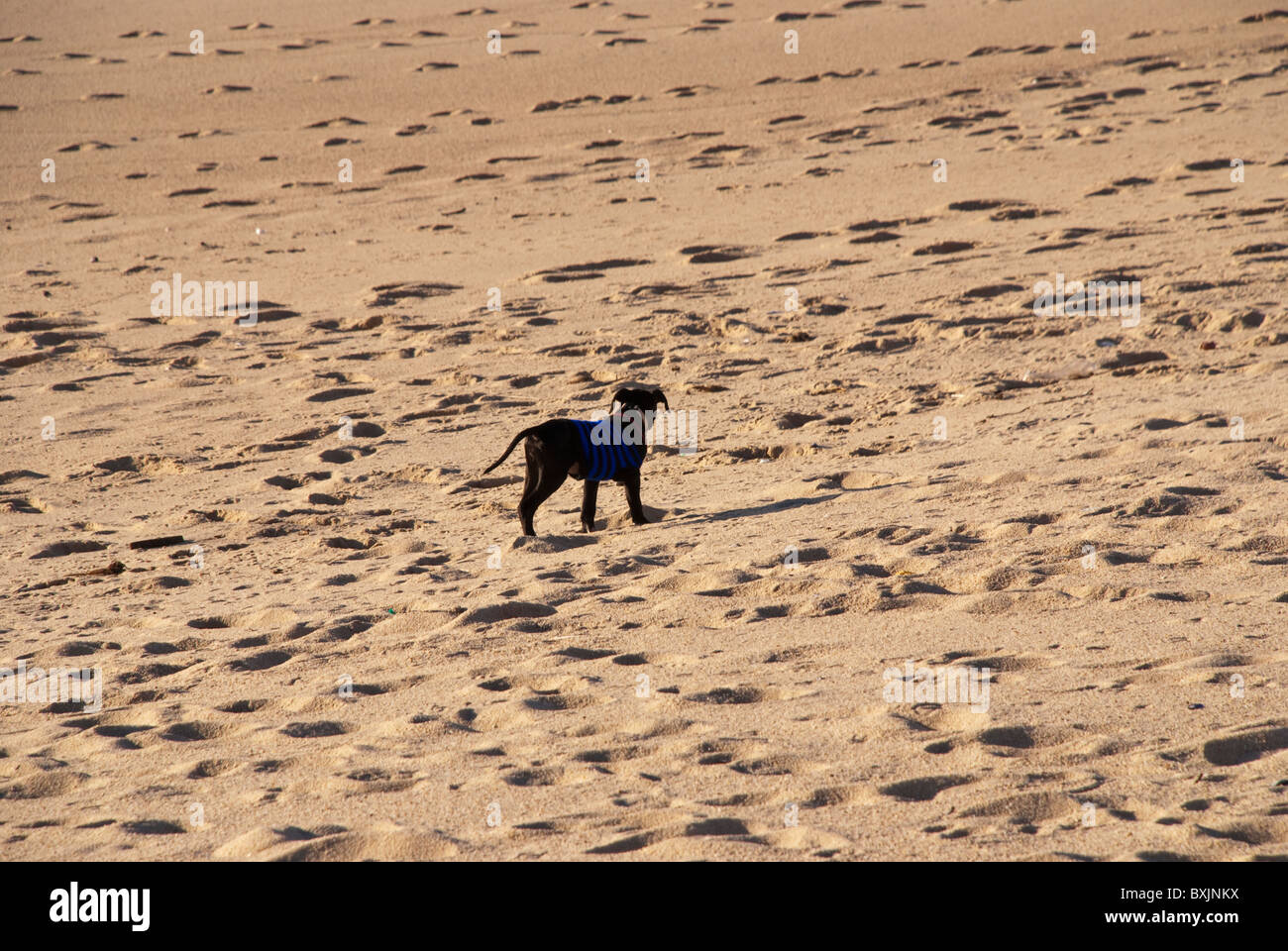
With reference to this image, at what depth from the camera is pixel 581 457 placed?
271 inches

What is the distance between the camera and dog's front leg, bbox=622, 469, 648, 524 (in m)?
7.02

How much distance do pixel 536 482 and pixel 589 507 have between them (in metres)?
0.32

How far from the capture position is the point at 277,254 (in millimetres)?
13812

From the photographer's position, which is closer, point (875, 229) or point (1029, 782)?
point (1029, 782)

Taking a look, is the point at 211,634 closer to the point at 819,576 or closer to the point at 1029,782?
the point at 819,576

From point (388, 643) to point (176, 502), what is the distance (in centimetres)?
295

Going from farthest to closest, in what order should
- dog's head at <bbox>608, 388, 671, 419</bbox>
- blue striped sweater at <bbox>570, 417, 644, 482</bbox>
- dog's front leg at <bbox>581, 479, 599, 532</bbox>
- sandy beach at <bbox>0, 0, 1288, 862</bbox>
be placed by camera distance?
dog's head at <bbox>608, 388, 671, 419</bbox> < dog's front leg at <bbox>581, 479, 599, 532</bbox> < blue striped sweater at <bbox>570, 417, 644, 482</bbox> < sandy beach at <bbox>0, 0, 1288, 862</bbox>

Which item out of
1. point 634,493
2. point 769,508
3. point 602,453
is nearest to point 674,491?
point 634,493

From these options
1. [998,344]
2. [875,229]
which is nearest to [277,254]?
[875,229]

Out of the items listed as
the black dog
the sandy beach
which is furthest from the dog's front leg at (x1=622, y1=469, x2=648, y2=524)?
the sandy beach

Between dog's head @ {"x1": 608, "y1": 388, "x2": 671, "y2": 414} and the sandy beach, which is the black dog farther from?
the sandy beach

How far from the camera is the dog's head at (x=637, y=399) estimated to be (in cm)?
716

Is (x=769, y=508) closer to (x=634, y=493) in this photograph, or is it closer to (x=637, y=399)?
(x=634, y=493)

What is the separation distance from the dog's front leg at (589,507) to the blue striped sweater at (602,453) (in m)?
0.05
